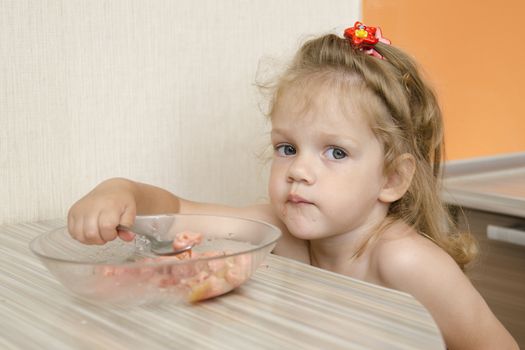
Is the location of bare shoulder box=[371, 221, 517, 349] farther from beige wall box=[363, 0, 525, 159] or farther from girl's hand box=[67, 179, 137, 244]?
beige wall box=[363, 0, 525, 159]

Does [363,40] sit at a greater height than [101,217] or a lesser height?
greater

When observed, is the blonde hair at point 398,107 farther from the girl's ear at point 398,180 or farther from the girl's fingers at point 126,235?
the girl's fingers at point 126,235

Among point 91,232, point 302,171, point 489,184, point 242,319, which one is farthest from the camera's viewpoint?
point 489,184

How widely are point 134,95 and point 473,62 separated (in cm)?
111

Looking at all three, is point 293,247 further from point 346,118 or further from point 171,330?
point 171,330

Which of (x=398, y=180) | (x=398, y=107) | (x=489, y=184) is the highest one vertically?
(x=398, y=107)

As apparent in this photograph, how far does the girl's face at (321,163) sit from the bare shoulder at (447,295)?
10 centimetres

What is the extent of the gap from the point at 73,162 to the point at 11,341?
0.54m

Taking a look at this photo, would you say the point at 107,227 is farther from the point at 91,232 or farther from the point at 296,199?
the point at 296,199

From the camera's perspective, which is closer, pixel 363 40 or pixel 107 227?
pixel 107 227

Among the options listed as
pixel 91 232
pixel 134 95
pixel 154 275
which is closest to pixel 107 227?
pixel 91 232

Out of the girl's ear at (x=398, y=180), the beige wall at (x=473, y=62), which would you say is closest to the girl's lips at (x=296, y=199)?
the girl's ear at (x=398, y=180)

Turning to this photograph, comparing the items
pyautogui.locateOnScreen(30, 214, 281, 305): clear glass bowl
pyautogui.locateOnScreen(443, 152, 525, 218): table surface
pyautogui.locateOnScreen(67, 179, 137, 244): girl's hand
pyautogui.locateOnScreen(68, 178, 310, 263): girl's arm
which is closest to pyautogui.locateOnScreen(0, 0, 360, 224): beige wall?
pyautogui.locateOnScreen(68, 178, 310, 263): girl's arm

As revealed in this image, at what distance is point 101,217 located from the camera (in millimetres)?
755
